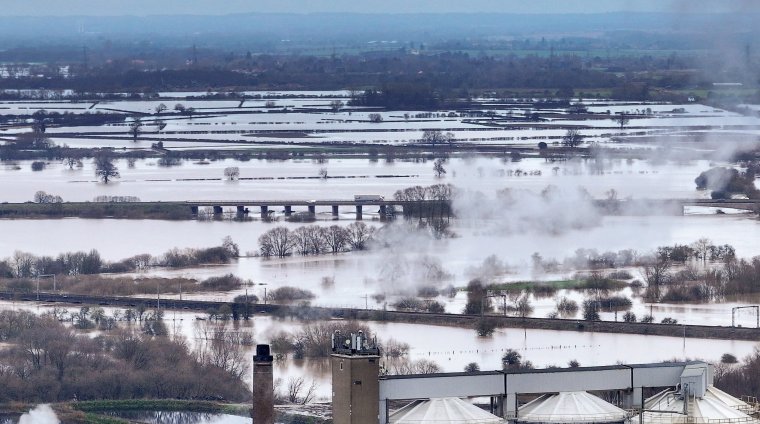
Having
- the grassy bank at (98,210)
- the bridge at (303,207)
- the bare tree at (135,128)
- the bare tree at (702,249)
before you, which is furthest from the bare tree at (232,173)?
the bare tree at (702,249)

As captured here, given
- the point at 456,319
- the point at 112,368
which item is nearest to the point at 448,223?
the point at 456,319

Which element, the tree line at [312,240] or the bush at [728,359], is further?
the tree line at [312,240]

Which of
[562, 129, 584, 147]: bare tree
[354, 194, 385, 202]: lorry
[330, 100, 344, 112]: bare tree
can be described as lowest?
[354, 194, 385, 202]: lorry

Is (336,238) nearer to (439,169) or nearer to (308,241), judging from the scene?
(308,241)

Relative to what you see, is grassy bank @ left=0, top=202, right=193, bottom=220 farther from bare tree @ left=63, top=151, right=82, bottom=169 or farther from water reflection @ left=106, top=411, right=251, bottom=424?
water reflection @ left=106, top=411, right=251, bottom=424

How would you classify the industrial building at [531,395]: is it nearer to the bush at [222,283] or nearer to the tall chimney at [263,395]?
the tall chimney at [263,395]

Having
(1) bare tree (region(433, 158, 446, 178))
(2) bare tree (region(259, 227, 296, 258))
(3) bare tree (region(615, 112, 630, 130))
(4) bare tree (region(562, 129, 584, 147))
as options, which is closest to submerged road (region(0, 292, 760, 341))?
(2) bare tree (region(259, 227, 296, 258))
